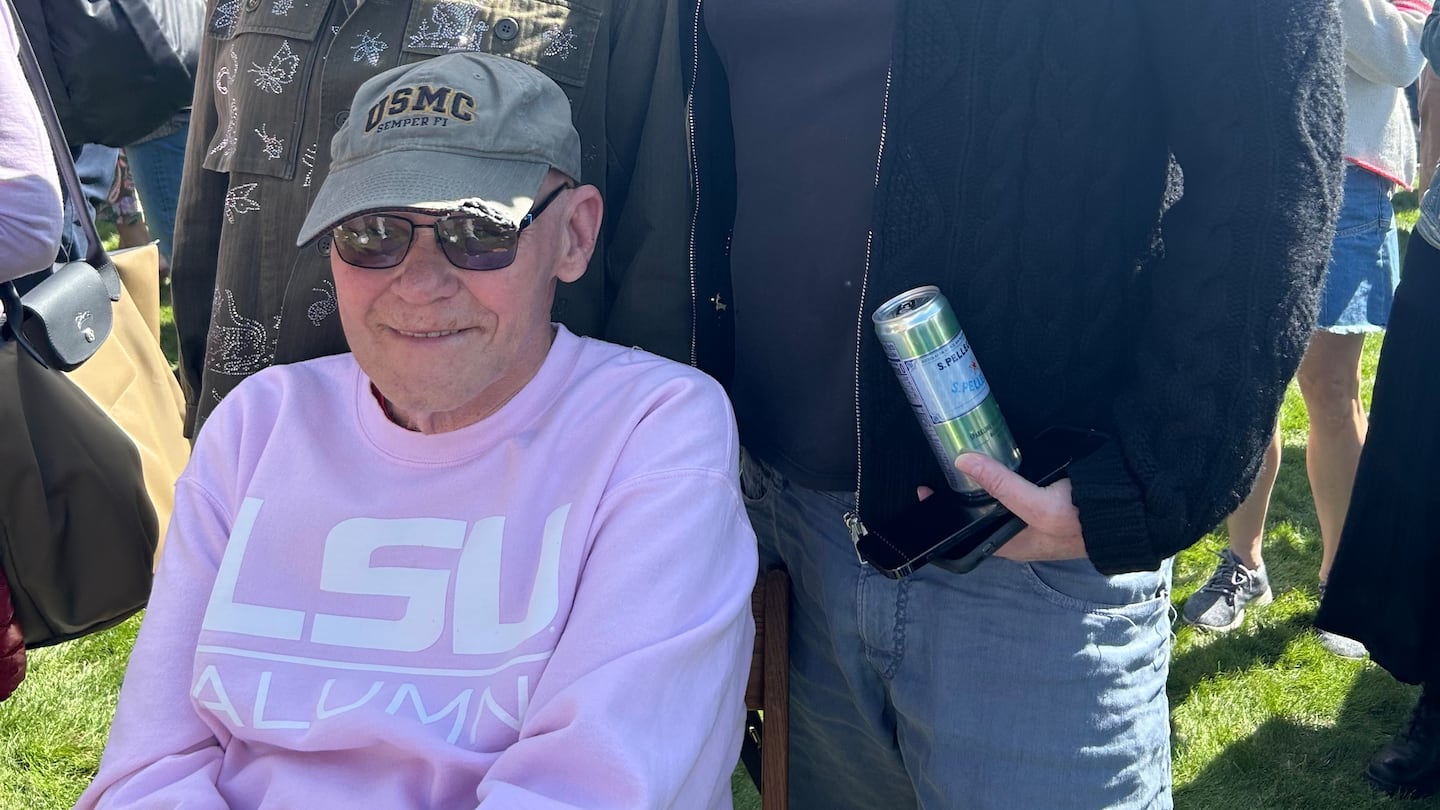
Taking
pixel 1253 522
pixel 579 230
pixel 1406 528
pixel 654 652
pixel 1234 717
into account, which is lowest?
pixel 1234 717

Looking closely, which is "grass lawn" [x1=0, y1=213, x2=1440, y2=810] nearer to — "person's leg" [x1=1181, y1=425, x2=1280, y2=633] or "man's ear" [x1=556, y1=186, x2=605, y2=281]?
"person's leg" [x1=1181, y1=425, x2=1280, y2=633]

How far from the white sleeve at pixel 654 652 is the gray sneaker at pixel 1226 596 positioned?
251 centimetres

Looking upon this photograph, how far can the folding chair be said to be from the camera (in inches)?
75.9

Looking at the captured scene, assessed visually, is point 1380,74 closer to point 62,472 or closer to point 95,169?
point 62,472

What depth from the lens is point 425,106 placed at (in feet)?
5.61

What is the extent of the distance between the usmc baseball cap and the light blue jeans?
2.24 feet

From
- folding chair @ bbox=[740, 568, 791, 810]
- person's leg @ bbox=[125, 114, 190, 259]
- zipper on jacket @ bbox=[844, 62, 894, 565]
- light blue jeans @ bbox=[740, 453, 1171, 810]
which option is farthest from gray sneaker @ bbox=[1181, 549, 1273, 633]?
person's leg @ bbox=[125, 114, 190, 259]

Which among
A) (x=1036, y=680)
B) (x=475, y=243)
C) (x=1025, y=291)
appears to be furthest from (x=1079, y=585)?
(x=475, y=243)

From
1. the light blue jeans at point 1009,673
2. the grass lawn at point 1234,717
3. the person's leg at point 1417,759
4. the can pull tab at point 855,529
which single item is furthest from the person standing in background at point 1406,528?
the can pull tab at point 855,529

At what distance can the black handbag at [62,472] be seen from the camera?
2.24 metres

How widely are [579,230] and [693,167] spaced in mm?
208

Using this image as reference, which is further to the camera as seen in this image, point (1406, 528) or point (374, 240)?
point (1406, 528)

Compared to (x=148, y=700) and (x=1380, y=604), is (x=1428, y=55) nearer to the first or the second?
(x=1380, y=604)

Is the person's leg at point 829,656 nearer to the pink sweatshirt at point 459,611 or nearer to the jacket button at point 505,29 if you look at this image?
the pink sweatshirt at point 459,611
